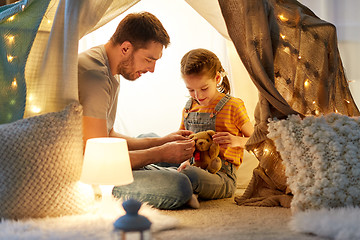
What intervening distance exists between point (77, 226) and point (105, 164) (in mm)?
263

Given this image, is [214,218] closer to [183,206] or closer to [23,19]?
[183,206]

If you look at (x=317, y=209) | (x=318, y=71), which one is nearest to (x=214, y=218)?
(x=317, y=209)

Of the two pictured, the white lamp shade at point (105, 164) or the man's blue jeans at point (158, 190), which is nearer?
the white lamp shade at point (105, 164)

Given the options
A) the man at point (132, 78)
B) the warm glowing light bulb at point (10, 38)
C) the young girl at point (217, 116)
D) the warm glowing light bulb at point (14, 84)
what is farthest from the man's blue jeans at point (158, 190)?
the warm glowing light bulb at point (10, 38)

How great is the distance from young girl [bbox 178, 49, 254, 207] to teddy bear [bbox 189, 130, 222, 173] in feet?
0.18

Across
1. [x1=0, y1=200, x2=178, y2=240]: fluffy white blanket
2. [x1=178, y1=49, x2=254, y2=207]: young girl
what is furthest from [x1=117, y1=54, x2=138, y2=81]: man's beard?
[x1=0, y1=200, x2=178, y2=240]: fluffy white blanket

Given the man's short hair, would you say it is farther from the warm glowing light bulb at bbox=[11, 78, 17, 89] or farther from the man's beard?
the warm glowing light bulb at bbox=[11, 78, 17, 89]

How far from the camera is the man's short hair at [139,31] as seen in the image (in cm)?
214

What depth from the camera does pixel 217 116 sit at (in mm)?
2518

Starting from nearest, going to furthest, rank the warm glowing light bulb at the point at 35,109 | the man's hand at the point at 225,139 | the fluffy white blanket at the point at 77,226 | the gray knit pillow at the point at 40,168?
the fluffy white blanket at the point at 77,226, the gray knit pillow at the point at 40,168, the warm glowing light bulb at the point at 35,109, the man's hand at the point at 225,139

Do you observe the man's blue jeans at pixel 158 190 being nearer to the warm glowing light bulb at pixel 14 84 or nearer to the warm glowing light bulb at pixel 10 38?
the warm glowing light bulb at pixel 14 84

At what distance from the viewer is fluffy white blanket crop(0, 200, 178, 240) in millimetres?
1496

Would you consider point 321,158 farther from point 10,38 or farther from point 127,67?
point 10,38

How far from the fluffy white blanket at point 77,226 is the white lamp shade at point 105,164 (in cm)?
14
